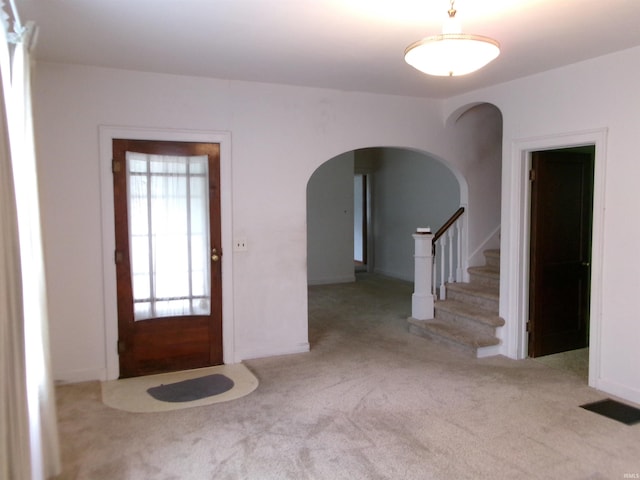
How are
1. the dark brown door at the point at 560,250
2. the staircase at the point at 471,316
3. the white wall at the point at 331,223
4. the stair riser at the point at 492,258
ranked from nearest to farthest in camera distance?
1. the dark brown door at the point at 560,250
2. the staircase at the point at 471,316
3. the stair riser at the point at 492,258
4. the white wall at the point at 331,223

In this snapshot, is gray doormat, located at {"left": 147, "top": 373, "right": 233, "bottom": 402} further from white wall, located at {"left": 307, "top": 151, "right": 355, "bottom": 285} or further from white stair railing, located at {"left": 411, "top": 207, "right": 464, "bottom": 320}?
white wall, located at {"left": 307, "top": 151, "right": 355, "bottom": 285}

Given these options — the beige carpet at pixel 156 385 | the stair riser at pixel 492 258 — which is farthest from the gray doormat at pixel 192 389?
the stair riser at pixel 492 258

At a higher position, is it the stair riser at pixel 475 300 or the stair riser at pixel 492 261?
the stair riser at pixel 492 261

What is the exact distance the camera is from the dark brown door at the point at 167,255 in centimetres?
414

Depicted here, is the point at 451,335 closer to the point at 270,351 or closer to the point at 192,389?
the point at 270,351

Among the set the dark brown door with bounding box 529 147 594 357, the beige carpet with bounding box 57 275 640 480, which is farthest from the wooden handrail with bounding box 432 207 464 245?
the beige carpet with bounding box 57 275 640 480

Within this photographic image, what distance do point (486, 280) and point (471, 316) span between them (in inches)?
25.5

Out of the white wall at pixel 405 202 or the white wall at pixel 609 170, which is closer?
the white wall at pixel 609 170

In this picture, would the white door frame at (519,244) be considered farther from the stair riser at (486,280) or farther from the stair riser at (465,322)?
the stair riser at (486,280)

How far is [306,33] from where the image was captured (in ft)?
10.2

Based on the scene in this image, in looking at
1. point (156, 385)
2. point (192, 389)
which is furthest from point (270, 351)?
point (156, 385)

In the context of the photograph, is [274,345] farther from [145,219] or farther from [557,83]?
[557,83]

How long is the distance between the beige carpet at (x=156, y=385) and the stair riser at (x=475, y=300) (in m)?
2.47

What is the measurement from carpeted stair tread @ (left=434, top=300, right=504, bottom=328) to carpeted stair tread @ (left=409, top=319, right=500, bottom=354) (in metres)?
0.14
